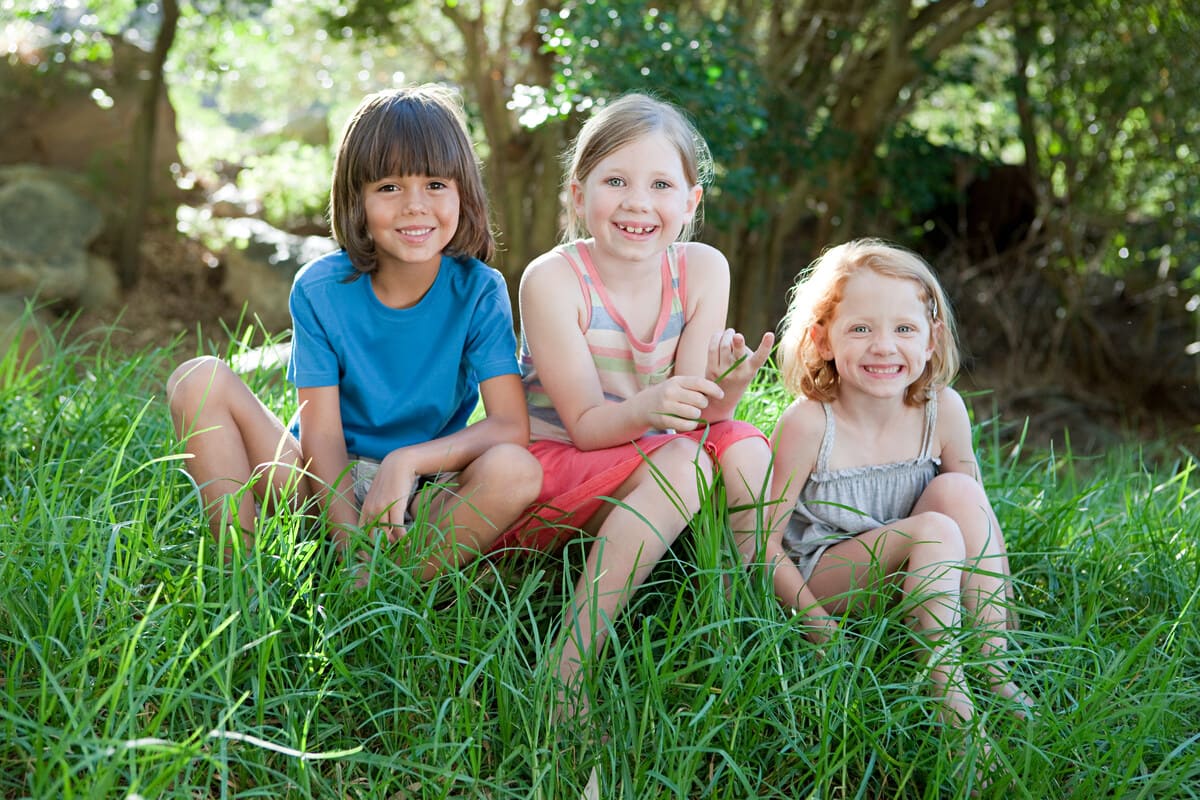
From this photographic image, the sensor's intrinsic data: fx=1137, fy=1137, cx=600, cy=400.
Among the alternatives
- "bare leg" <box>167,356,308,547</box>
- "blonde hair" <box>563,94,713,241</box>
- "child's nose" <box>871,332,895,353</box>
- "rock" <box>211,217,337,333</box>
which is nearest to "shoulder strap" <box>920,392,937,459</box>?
"child's nose" <box>871,332,895,353</box>

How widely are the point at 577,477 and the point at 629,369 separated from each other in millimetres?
274

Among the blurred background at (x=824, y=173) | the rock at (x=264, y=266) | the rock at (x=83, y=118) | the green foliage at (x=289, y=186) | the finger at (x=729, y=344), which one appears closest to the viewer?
the finger at (x=729, y=344)

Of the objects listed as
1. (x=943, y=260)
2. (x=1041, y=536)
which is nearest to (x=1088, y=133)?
(x=943, y=260)

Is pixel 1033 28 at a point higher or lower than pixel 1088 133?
higher

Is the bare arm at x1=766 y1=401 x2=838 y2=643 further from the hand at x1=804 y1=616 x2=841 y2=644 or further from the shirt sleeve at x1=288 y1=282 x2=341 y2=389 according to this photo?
the shirt sleeve at x1=288 y1=282 x2=341 y2=389

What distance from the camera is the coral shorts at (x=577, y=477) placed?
2131 mm

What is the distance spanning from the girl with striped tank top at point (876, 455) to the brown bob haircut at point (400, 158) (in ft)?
2.39

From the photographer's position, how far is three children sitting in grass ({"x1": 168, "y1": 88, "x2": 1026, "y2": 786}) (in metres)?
Result: 2.09

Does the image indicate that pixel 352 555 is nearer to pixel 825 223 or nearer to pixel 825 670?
pixel 825 670

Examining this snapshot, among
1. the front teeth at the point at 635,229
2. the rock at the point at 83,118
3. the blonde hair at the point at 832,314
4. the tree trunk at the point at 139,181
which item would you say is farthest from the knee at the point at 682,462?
the rock at the point at 83,118

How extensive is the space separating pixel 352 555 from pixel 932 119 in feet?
21.9

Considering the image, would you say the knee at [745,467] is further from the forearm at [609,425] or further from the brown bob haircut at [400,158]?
the brown bob haircut at [400,158]

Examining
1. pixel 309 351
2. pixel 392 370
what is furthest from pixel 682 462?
pixel 309 351

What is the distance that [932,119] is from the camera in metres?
7.72
